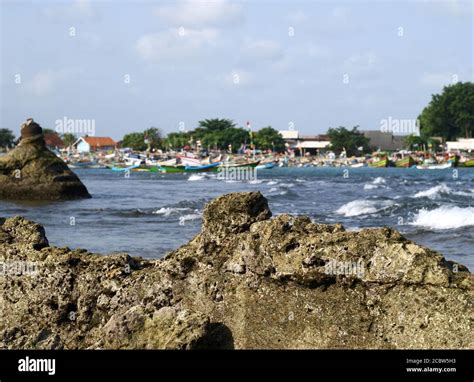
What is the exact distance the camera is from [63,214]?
2291 cm

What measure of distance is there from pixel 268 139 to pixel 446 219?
432 feet

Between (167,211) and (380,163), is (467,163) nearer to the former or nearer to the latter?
(380,163)

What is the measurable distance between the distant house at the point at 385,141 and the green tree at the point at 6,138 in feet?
242

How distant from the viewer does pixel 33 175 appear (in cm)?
3053

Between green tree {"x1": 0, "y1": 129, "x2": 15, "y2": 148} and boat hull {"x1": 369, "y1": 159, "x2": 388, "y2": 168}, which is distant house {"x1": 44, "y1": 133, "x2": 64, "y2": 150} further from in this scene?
boat hull {"x1": 369, "y1": 159, "x2": 388, "y2": 168}

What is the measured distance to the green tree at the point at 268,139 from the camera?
14950 cm

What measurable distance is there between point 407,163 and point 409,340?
132 meters

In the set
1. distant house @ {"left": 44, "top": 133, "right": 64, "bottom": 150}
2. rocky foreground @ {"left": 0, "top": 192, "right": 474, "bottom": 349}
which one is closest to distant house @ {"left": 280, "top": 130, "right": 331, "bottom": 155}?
distant house @ {"left": 44, "top": 133, "right": 64, "bottom": 150}

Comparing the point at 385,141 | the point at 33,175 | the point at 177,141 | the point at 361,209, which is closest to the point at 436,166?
the point at 385,141

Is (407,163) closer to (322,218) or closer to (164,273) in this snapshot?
(322,218)

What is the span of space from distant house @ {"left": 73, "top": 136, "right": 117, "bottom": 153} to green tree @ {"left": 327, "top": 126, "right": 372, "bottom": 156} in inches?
1860

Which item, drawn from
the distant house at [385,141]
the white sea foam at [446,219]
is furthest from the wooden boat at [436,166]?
the white sea foam at [446,219]

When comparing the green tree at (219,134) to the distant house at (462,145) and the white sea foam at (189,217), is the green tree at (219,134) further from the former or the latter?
the white sea foam at (189,217)
